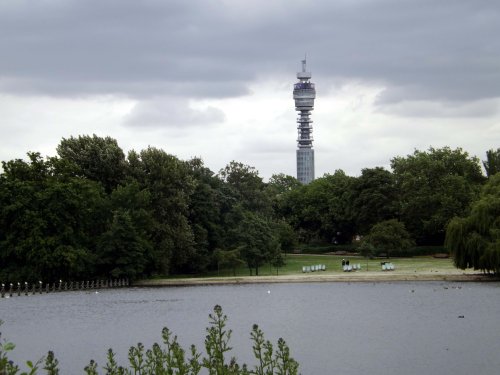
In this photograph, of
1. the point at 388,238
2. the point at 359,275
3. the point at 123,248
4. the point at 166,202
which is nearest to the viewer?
the point at 123,248

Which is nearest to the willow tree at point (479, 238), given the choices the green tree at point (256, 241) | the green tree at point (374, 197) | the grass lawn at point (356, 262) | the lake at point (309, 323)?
the lake at point (309, 323)

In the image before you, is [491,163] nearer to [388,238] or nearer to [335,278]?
[388,238]

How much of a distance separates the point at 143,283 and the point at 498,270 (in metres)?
38.5

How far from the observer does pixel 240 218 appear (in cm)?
10856

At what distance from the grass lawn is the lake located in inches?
529

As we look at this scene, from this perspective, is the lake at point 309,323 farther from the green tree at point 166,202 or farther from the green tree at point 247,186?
the green tree at point 247,186

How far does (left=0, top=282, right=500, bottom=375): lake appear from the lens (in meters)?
39.5

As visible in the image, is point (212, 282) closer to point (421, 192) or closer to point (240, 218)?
point (240, 218)

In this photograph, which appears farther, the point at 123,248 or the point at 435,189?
the point at 435,189

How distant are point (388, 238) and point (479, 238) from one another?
2823 cm

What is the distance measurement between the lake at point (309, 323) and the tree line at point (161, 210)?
19.1ft

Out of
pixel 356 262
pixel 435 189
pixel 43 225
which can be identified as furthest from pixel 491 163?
pixel 43 225

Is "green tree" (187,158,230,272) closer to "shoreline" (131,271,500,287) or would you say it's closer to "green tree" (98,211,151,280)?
"shoreline" (131,271,500,287)

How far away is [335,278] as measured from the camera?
88938 mm
